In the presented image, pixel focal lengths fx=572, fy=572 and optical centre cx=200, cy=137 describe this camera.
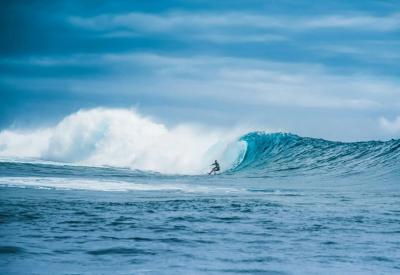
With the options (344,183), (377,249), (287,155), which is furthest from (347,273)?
(287,155)

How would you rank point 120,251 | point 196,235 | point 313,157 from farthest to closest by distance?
point 313,157, point 196,235, point 120,251

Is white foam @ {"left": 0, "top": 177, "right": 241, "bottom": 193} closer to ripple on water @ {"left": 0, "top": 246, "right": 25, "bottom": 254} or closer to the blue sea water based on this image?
Answer: the blue sea water

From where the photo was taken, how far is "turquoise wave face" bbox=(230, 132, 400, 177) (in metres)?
23.5

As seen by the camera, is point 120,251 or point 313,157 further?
point 313,157

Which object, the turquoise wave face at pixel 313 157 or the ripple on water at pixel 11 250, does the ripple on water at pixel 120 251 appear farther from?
the turquoise wave face at pixel 313 157

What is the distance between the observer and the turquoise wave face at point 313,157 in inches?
923

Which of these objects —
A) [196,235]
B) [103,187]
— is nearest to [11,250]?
[196,235]

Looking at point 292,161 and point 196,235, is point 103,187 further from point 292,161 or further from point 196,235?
point 292,161

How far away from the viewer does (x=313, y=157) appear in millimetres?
28453

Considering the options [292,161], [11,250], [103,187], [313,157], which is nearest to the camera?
[11,250]

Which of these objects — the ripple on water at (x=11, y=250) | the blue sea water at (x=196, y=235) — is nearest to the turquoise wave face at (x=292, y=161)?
the blue sea water at (x=196, y=235)

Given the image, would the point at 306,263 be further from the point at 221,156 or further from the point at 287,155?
the point at 221,156

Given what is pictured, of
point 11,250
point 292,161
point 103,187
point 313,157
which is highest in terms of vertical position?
point 313,157

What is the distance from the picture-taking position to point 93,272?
4.79 m
